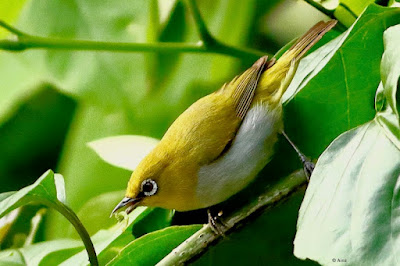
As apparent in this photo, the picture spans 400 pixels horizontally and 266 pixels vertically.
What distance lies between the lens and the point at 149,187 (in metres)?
1.84

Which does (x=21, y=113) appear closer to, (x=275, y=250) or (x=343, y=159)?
(x=275, y=250)

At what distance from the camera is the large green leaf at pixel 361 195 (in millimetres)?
1076

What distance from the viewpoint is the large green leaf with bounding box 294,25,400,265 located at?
1.08 metres

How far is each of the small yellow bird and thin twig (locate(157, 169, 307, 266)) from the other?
0.84 ft

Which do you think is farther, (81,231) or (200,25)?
(200,25)

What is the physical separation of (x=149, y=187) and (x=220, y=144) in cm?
23

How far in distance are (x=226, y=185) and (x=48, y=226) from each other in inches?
33.0

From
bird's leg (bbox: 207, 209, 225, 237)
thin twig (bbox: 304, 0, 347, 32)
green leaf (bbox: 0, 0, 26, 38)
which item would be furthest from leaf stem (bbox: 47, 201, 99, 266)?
green leaf (bbox: 0, 0, 26, 38)

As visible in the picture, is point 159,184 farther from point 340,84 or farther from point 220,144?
point 340,84

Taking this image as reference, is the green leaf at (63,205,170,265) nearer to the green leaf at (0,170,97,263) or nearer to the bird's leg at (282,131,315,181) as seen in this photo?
the green leaf at (0,170,97,263)

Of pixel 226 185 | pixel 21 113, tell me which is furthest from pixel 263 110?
pixel 21 113

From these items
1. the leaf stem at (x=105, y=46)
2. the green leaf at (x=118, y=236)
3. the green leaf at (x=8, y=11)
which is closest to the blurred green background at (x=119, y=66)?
the green leaf at (x=8, y=11)

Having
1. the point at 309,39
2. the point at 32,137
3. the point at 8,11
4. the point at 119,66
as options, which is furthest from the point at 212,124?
the point at 32,137

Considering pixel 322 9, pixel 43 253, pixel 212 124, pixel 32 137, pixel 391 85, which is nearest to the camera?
pixel 391 85
